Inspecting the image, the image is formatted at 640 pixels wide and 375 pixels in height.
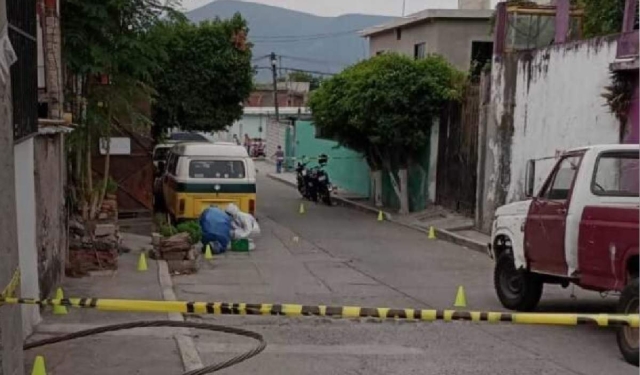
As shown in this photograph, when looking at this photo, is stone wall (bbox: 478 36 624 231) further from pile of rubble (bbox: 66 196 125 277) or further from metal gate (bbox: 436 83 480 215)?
pile of rubble (bbox: 66 196 125 277)

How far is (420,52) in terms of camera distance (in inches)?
1363

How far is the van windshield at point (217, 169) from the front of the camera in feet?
67.7

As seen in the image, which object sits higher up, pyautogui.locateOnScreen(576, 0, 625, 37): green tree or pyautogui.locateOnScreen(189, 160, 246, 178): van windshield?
pyautogui.locateOnScreen(576, 0, 625, 37): green tree

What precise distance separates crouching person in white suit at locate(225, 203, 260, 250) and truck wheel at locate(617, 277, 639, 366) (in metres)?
10.6

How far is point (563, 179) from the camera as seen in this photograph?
11.3 m

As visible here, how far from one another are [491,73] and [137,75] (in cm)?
877

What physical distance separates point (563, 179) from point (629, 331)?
9.62 feet

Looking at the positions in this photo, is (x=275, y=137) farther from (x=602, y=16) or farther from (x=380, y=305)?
(x=380, y=305)

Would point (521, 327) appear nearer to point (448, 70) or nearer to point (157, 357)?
point (157, 357)

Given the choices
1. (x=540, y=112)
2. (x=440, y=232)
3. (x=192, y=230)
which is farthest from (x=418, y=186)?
(x=192, y=230)

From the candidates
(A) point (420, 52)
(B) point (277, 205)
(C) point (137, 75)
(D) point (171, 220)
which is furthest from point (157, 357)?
(A) point (420, 52)

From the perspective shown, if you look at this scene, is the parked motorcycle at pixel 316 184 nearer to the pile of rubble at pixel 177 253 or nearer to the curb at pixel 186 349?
the pile of rubble at pixel 177 253

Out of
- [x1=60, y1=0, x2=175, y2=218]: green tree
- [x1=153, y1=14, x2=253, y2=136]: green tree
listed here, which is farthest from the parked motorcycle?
[x1=60, y1=0, x2=175, y2=218]: green tree

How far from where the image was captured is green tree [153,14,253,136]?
27.2 meters
